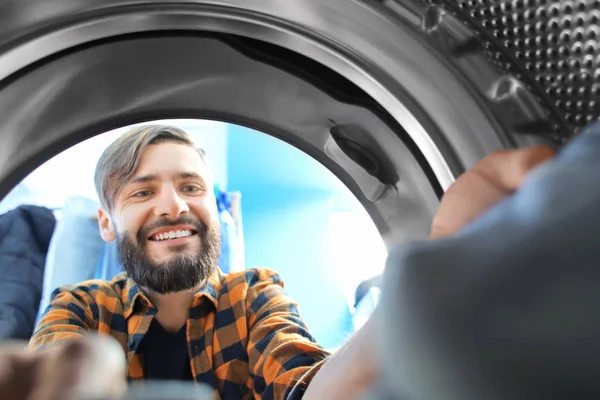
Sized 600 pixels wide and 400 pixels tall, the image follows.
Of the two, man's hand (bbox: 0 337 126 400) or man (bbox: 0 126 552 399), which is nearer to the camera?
man's hand (bbox: 0 337 126 400)

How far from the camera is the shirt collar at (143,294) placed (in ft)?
2.39

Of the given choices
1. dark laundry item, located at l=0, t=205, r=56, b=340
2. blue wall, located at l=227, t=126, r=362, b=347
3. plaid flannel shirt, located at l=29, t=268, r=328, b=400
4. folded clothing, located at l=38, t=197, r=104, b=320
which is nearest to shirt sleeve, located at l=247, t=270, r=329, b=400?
plaid flannel shirt, located at l=29, t=268, r=328, b=400

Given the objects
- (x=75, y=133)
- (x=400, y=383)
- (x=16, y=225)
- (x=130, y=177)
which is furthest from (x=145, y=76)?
(x=16, y=225)

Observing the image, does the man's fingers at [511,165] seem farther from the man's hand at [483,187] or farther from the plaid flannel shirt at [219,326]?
the plaid flannel shirt at [219,326]

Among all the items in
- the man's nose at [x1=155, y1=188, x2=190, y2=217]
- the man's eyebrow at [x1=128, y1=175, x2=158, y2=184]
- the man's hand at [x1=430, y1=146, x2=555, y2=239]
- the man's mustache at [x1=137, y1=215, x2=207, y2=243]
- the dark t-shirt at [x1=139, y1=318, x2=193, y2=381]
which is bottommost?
the man's hand at [x1=430, y1=146, x2=555, y2=239]

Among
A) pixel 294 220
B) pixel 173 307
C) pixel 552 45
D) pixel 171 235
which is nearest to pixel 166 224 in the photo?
pixel 171 235

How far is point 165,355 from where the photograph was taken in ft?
2.31

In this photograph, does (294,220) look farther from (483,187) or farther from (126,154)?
(483,187)

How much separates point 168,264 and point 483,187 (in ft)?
1.89

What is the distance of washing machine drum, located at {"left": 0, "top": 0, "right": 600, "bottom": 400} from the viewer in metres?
0.34

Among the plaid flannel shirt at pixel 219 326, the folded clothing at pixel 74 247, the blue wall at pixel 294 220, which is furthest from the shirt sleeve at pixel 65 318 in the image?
the blue wall at pixel 294 220

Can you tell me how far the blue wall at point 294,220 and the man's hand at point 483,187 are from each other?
1.41m

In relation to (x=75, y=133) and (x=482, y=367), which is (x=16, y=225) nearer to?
(x=75, y=133)

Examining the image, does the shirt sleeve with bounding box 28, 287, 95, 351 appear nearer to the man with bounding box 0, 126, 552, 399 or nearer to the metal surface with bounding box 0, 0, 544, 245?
the man with bounding box 0, 126, 552, 399
